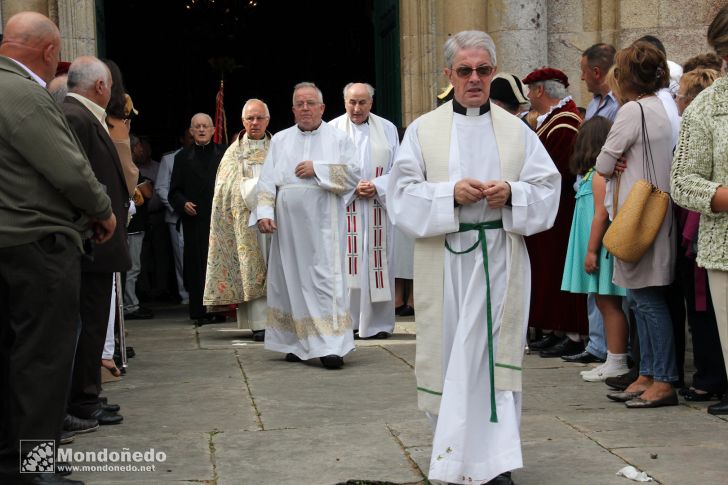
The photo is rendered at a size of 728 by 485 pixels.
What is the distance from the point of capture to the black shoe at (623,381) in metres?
6.72

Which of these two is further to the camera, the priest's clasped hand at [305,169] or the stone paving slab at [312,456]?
the priest's clasped hand at [305,169]

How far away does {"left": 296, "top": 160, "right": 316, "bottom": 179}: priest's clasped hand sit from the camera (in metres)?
8.21

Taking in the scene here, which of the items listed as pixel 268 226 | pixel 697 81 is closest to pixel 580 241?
pixel 697 81

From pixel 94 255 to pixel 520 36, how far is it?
6.18 metres

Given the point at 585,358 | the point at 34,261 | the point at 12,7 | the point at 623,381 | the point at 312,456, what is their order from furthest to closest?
the point at 12,7, the point at 585,358, the point at 623,381, the point at 312,456, the point at 34,261

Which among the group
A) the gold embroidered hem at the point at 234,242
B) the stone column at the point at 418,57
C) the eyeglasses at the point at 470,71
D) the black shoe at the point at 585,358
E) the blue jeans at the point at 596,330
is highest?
the stone column at the point at 418,57

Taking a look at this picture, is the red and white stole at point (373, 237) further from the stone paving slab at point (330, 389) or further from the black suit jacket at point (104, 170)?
the black suit jacket at point (104, 170)

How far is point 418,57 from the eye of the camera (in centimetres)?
1131

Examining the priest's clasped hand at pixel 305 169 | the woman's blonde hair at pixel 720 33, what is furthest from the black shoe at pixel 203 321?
the woman's blonde hair at pixel 720 33

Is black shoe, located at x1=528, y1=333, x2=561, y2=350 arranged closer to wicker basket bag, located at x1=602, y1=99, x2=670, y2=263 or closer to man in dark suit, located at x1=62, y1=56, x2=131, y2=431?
wicker basket bag, located at x1=602, y1=99, x2=670, y2=263

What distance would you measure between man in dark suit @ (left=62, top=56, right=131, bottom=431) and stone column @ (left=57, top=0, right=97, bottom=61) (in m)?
4.52

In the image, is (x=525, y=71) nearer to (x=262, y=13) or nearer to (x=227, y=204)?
(x=227, y=204)

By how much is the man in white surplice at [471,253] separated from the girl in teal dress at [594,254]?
7.03ft

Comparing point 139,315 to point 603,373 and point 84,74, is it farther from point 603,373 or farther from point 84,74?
point 603,373
